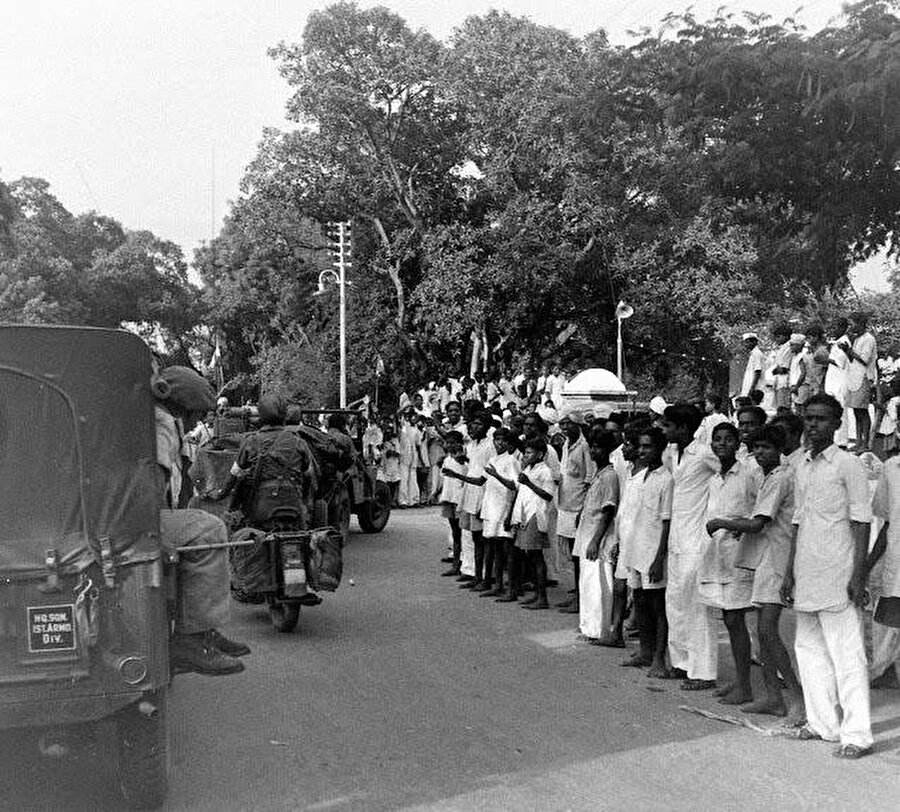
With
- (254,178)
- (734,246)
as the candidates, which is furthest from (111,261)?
(734,246)

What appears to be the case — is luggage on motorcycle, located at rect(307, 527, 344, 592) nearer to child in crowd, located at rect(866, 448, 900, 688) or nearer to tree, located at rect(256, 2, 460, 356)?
child in crowd, located at rect(866, 448, 900, 688)

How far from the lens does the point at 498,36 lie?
1296 inches

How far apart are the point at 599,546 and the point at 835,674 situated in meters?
3.03

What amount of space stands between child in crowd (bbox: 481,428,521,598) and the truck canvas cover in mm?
6319

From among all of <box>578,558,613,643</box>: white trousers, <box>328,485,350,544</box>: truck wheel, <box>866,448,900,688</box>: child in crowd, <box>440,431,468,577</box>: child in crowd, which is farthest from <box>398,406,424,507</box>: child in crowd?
<box>866,448,900,688</box>: child in crowd

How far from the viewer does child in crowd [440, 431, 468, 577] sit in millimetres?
12289

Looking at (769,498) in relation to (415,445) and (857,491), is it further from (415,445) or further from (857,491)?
(415,445)

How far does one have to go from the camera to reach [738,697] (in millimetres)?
6977

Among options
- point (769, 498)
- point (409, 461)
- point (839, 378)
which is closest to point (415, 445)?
point (409, 461)

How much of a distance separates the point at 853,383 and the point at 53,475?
9.85 meters

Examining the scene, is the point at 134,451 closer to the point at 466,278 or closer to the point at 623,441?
the point at 623,441

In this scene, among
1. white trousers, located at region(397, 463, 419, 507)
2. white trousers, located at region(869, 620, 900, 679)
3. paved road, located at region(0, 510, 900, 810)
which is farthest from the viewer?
white trousers, located at region(397, 463, 419, 507)

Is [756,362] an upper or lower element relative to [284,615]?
upper

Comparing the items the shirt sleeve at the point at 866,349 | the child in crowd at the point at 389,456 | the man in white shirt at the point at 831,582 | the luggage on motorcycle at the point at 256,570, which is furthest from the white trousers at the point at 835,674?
the child in crowd at the point at 389,456
